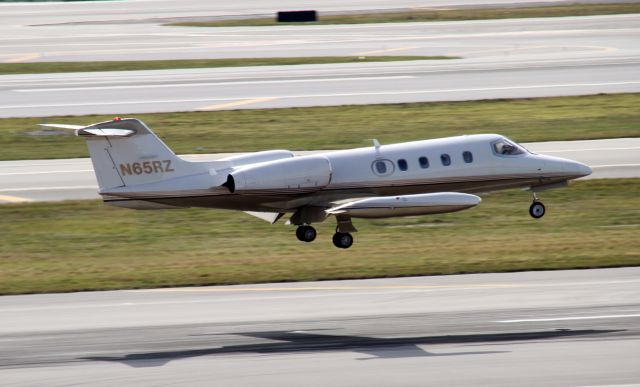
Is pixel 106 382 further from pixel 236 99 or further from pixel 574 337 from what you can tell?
pixel 236 99

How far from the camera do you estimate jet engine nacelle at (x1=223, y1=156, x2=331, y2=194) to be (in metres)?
30.1

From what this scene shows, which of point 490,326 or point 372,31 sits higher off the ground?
point 372,31

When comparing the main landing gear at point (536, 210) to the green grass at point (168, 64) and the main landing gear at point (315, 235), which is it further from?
the green grass at point (168, 64)

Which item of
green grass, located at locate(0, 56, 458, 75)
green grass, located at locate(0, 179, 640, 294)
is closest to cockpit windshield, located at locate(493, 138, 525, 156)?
green grass, located at locate(0, 179, 640, 294)

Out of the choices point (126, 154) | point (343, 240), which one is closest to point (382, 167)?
point (343, 240)

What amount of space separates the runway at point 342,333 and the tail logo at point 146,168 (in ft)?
12.2

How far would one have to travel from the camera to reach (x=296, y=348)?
20969 mm

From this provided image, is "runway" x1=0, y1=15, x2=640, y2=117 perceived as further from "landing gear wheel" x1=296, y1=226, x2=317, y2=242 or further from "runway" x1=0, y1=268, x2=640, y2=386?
Result: "runway" x1=0, y1=268, x2=640, y2=386

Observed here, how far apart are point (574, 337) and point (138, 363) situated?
7.74 metres

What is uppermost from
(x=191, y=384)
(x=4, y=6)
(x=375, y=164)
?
(x=4, y=6)

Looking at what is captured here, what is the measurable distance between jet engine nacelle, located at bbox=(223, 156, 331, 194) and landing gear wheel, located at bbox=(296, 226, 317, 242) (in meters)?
1.56

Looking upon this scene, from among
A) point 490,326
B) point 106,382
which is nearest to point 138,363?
point 106,382

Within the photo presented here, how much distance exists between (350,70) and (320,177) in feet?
123

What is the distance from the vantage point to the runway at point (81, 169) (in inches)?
1558
